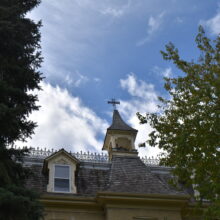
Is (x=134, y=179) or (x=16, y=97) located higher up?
(x=16, y=97)

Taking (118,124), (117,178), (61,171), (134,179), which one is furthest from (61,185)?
(118,124)

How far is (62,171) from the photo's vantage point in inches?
821

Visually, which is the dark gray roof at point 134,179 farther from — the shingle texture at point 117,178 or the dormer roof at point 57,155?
the dormer roof at point 57,155

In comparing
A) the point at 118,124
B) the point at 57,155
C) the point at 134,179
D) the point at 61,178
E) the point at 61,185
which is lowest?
the point at 61,185

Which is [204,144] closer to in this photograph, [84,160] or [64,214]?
[64,214]

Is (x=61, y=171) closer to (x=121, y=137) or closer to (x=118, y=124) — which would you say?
(x=121, y=137)

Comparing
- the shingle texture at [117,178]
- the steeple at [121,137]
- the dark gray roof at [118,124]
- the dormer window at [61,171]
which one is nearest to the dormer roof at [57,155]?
the dormer window at [61,171]

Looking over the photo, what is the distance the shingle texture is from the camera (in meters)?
19.8

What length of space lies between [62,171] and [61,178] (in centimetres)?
41

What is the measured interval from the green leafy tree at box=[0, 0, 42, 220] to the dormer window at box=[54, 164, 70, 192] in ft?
18.1

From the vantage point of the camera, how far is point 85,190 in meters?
20.1

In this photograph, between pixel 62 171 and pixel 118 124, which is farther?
pixel 118 124

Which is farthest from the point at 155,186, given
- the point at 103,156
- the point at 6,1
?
the point at 6,1

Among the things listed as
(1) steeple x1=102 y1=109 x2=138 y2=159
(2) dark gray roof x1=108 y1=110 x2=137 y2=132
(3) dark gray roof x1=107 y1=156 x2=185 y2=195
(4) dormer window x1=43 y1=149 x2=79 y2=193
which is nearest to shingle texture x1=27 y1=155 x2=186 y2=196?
(3) dark gray roof x1=107 y1=156 x2=185 y2=195
